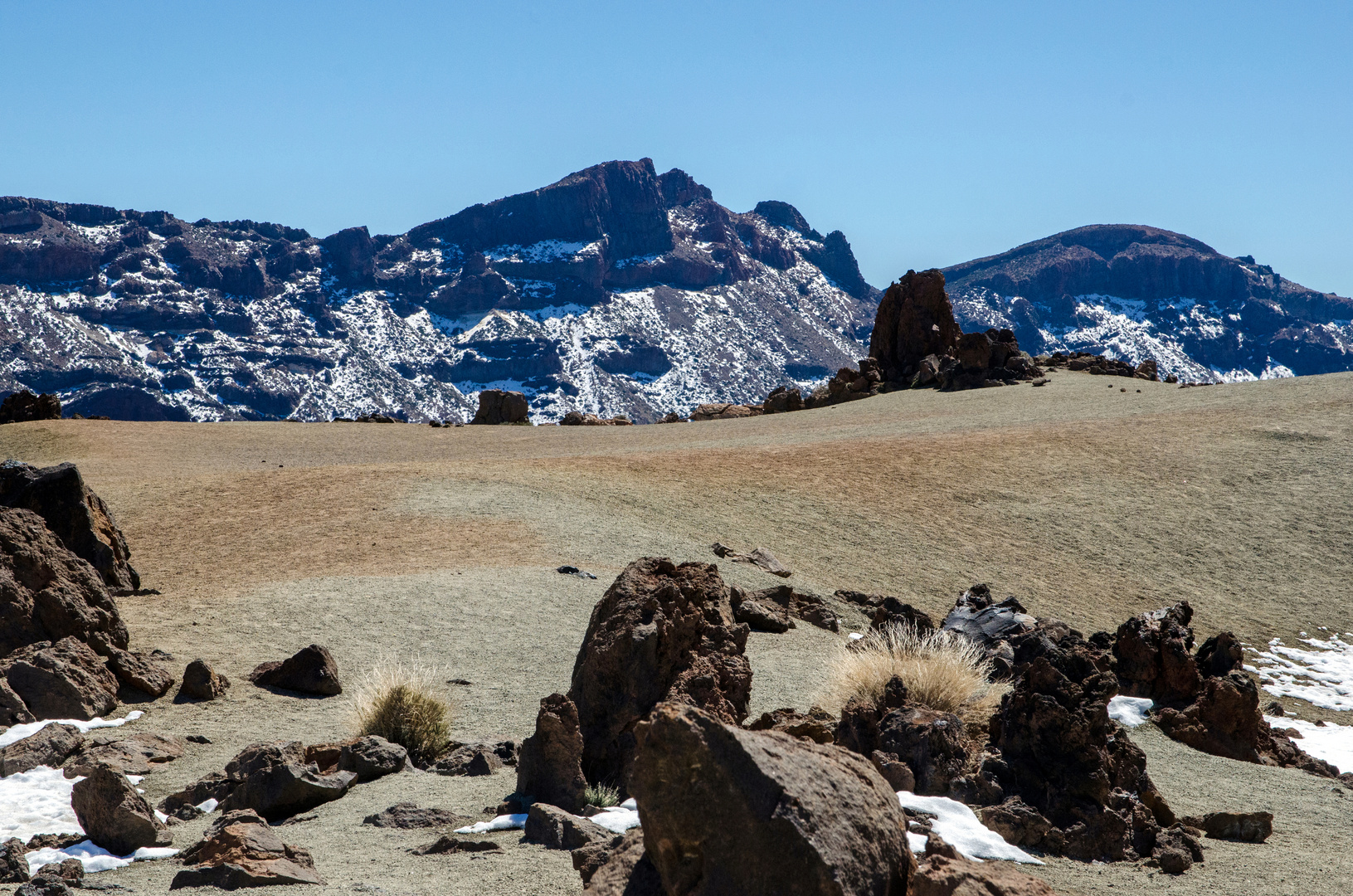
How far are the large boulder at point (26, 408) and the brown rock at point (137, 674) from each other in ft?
93.5

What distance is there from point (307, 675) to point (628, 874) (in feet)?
24.1

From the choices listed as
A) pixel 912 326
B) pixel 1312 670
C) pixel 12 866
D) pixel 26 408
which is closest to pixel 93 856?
pixel 12 866

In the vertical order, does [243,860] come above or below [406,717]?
above

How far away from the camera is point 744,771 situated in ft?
13.1

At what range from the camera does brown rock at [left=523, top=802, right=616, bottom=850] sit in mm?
6039

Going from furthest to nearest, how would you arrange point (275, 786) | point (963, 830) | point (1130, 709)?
point (1130, 709) < point (275, 786) < point (963, 830)

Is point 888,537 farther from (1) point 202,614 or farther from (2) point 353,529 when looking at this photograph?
(1) point 202,614

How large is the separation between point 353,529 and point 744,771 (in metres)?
15.6

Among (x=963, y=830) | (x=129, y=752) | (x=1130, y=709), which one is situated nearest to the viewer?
(x=963, y=830)

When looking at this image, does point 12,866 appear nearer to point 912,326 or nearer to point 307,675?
point 307,675

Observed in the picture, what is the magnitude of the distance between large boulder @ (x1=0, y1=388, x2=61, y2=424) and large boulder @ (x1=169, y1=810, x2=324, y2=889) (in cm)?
3384

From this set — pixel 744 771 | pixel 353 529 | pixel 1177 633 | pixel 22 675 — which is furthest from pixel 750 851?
pixel 353 529

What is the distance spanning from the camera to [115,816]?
612 cm

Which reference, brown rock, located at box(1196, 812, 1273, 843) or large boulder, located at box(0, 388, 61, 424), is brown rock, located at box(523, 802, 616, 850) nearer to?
brown rock, located at box(1196, 812, 1273, 843)
